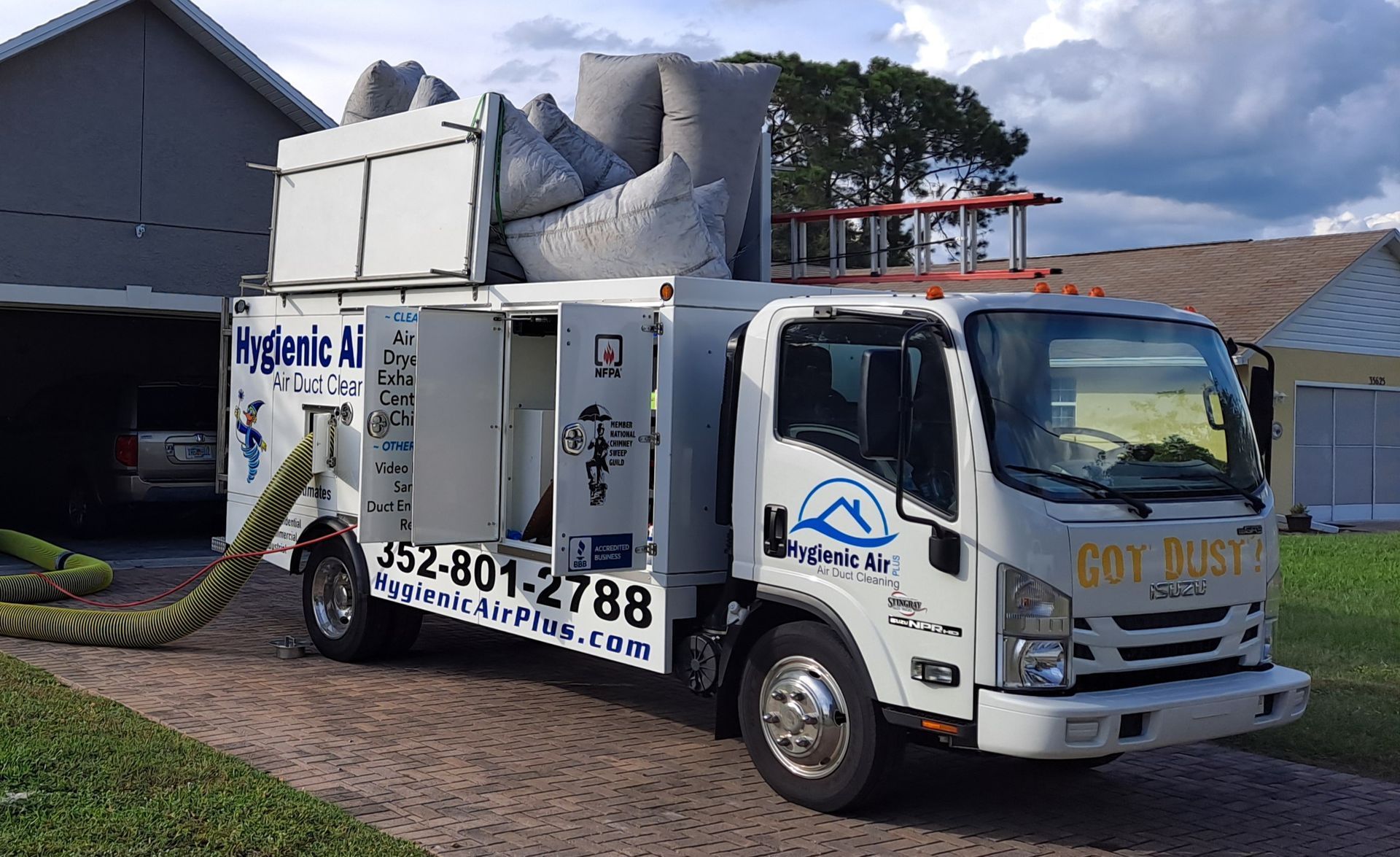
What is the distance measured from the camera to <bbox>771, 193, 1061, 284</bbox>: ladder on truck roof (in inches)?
312

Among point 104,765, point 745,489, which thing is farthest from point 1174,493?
point 104,765

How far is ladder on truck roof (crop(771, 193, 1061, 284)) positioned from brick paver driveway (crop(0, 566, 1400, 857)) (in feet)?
8.66

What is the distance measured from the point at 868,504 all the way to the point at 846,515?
0.48 ft

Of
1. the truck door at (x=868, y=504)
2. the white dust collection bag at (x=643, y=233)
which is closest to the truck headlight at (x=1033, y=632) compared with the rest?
the truck door at (x=868, y=504)

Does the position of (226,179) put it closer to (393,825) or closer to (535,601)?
(535,601)

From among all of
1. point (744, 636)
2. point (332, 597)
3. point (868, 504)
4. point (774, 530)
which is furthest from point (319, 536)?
point (868, 504)

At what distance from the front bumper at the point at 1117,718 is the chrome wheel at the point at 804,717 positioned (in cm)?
77

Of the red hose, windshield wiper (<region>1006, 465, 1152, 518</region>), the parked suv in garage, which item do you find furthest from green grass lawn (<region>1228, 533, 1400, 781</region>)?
the parked suv in garage

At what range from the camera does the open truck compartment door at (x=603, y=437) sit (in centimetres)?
687

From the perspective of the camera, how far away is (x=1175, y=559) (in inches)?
229

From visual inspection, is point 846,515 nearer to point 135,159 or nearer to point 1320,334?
point 135,159

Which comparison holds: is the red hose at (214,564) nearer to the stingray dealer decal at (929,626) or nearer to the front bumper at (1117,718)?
the stingray dealer decal at (929,626)

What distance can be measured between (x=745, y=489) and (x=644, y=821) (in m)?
1.58

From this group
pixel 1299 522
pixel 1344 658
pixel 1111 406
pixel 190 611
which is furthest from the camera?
pixel 1299 522
